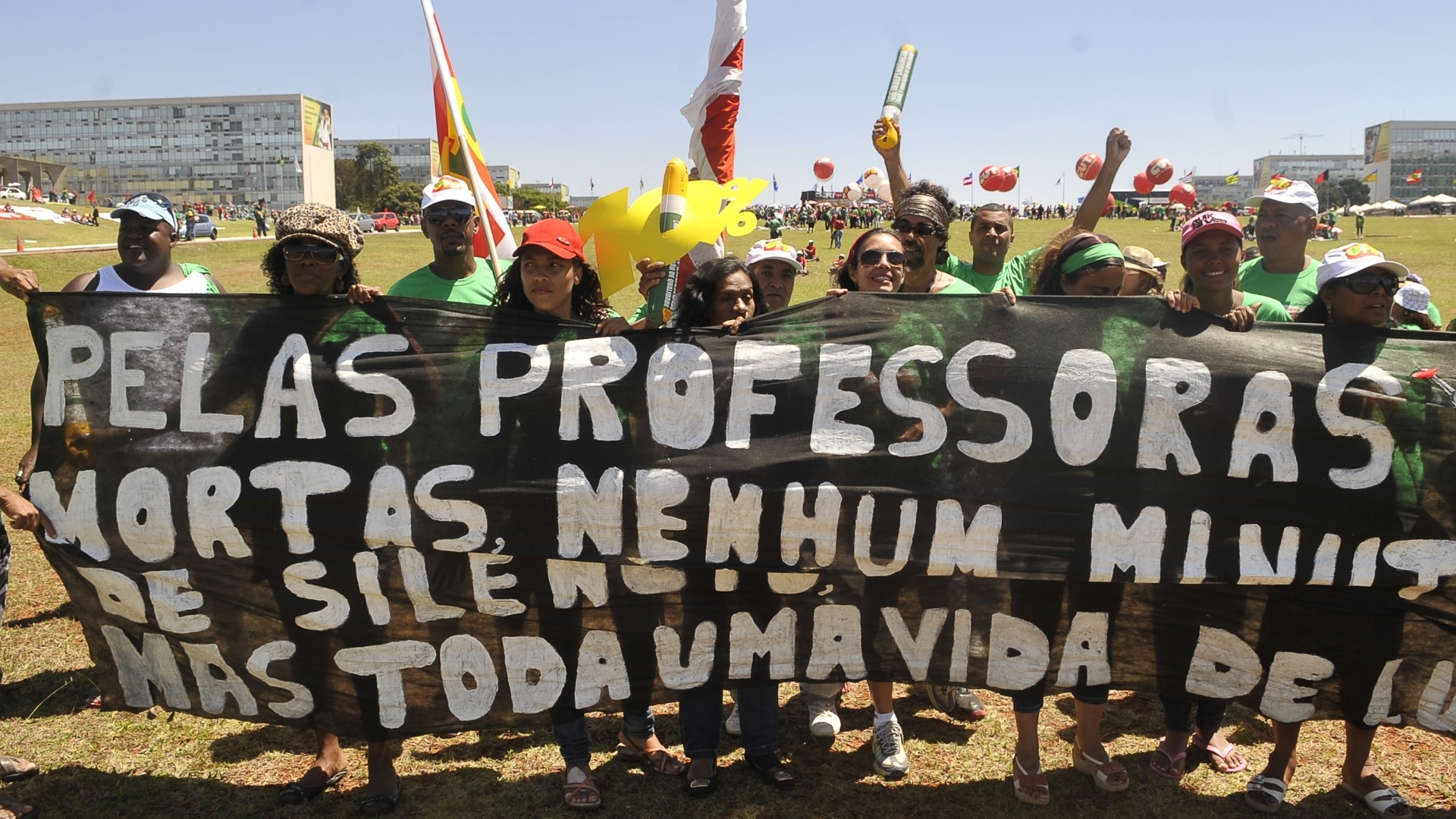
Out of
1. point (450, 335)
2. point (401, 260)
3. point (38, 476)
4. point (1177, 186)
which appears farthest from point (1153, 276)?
point (1177, 186)

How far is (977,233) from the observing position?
5.31 m

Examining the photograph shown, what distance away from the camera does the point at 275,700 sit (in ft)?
12.1

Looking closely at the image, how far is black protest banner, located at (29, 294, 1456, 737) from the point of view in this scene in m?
3.47

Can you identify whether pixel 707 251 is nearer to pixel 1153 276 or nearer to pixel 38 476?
pixel 1153 276

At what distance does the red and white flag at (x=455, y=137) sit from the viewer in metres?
4.92

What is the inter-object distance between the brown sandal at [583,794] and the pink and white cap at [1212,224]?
3033 millimetres

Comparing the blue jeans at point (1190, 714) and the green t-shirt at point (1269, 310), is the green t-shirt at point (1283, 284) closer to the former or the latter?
the green t-shirt at point (1269, 310)

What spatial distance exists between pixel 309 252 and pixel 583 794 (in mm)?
2213

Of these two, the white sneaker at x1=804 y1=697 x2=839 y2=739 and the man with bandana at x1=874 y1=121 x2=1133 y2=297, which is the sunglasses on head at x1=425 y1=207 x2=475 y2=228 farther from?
the white sneaker at x1=804 y1=697 x2=839 y2=739

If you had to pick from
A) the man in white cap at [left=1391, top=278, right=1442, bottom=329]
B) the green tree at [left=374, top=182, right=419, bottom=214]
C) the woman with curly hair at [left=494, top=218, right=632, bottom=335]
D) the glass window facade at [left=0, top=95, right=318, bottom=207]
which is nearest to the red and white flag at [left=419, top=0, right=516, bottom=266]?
the woman with curly hair at [left=494, top=218, right=632, bottom=335]

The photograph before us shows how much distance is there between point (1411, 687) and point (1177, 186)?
1437 inches

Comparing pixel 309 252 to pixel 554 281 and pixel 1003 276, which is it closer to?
pixel 554 281

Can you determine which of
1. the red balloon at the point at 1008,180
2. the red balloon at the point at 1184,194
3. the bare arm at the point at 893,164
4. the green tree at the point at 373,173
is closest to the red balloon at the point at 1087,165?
the red balloon at the point at 1008,180

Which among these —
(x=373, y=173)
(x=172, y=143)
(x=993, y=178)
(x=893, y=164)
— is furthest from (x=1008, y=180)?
(x=172, y=143)
